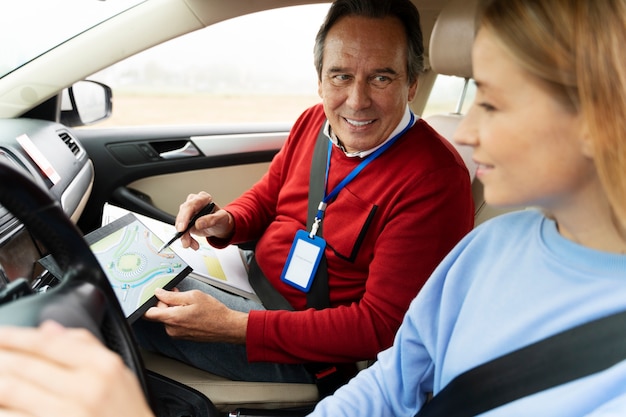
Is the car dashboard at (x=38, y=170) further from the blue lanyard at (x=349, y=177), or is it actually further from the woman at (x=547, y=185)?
the woman at (x=547, y=185)

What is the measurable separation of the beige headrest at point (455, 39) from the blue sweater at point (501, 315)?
750 mm

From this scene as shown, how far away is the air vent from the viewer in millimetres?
1853

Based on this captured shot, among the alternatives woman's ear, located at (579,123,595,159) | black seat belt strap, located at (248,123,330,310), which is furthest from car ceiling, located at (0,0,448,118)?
woman's ear, located at (579,123,595,159)

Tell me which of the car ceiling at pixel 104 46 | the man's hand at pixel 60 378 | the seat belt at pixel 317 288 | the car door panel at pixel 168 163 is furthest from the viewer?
the car door panel at pixel 168 163

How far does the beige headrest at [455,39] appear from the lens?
4.74 ft

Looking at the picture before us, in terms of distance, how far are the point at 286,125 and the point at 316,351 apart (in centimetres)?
148

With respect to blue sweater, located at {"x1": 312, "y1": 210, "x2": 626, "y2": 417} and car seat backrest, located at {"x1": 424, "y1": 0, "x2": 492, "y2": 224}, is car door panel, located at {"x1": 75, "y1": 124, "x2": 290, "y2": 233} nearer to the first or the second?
car seat backrest, located at {"x1": 424, "y1": 0, "x2": 492, "y2": 224}

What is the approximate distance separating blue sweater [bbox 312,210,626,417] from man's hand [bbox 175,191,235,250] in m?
0.76

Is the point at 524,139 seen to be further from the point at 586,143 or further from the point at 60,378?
the point at 60,378

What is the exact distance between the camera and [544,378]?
2.38 feet

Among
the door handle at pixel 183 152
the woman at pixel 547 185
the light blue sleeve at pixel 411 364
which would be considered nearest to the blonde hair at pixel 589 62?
the woman at pixel 547 185

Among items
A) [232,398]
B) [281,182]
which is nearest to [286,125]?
[281,182]

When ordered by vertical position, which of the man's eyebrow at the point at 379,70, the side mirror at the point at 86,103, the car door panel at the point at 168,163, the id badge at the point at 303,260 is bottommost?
the car door panel at the point at 168,163

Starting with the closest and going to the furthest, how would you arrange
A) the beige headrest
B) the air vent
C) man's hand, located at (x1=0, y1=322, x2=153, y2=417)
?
man's hand, located at (x1=0, y1=322, x2=153, y2=417) → the beige headrest → the air vent
